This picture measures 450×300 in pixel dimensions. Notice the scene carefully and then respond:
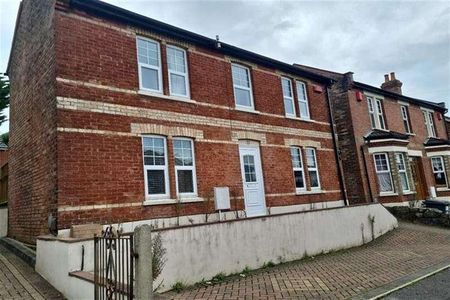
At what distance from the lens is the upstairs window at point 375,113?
20.1 meters

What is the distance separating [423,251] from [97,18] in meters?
11.9

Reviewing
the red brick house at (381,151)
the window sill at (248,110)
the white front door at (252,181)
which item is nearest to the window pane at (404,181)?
the red brick house at (381,151)

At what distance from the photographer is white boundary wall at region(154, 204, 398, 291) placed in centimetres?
751

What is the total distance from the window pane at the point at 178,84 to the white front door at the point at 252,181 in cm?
297

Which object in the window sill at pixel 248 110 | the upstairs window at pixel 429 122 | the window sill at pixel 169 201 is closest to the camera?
the window sill at pixel 169 201

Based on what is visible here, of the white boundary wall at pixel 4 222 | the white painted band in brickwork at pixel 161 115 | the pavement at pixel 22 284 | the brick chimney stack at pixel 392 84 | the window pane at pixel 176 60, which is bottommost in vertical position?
the pavement at pixel 22 284

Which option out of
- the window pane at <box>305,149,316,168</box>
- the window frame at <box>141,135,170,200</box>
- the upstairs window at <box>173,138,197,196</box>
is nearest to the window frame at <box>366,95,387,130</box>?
the window pane at <box>305,149,316,168</box>

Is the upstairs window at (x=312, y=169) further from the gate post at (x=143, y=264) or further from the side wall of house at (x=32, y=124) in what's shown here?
the gate post at (x=143, y=264)

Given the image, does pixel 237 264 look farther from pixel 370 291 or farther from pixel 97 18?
pixel 97 18

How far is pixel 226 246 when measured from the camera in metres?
8.43

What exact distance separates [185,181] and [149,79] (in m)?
3.38

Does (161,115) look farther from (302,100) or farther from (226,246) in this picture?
(302,100)

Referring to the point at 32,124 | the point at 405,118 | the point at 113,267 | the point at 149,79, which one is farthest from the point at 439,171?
the point at 113,267

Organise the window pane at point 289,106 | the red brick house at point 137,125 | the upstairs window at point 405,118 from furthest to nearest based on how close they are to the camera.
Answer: the upstairs window at point 405,118
the window pane at point 289,106
the red brick house at point 137,125
